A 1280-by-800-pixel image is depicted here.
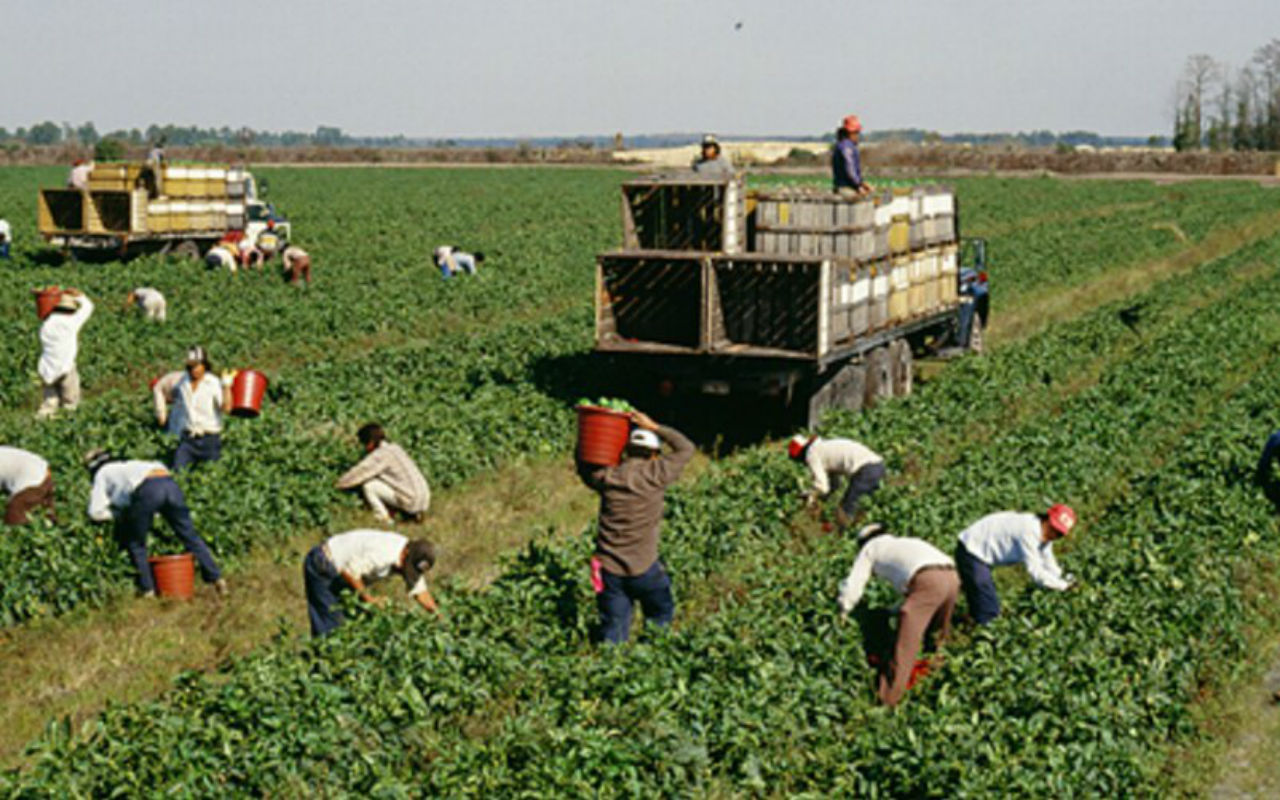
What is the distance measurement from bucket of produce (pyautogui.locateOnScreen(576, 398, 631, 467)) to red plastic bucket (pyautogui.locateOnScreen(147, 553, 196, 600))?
3.59m

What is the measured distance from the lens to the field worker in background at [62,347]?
16359 millimetres

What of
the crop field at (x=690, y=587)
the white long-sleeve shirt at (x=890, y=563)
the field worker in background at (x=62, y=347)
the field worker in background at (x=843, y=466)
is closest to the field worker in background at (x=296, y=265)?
the crop field at (x=690, y=587)

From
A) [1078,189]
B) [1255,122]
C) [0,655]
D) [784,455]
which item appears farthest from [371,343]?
[1255,122]

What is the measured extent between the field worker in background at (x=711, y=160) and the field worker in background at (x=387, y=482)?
20.4 ft

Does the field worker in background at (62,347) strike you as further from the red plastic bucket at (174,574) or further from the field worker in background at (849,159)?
the field worker in background at (849,159)

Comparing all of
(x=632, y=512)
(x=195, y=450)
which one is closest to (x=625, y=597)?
(x=632, y=512)

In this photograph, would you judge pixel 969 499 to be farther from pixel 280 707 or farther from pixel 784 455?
pixel 280 707

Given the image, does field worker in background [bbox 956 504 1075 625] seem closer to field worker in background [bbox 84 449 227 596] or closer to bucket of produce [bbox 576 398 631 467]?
bucket of produce [bbox 576 398 631 467]

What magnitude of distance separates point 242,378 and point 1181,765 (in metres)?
9.91

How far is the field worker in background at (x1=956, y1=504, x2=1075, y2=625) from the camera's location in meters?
9.98

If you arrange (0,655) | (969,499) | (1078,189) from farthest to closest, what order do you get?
(1078,189), (969,499), (0,655)

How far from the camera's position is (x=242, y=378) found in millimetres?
14461

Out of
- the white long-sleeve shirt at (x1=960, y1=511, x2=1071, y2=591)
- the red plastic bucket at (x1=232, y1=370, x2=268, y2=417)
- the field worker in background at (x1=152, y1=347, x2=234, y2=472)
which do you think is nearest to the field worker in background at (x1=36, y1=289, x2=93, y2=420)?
the red plastic bucket at (x1=232, y1=370, x2=268, y2=417)

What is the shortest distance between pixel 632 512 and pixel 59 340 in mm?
10044
